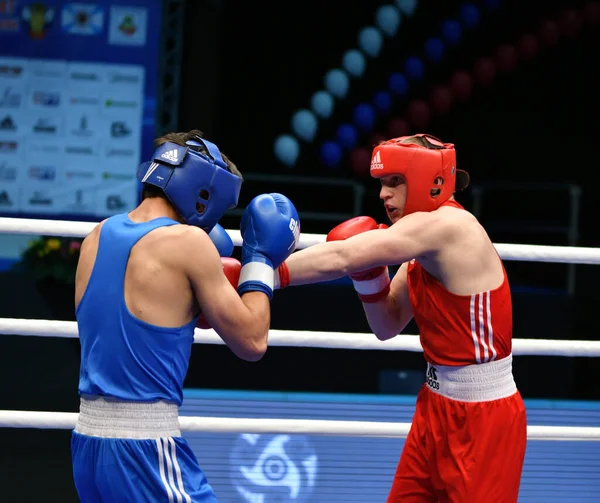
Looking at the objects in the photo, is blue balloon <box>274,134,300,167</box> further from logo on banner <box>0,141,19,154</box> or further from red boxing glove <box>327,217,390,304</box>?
red boxing glove <box>327,217,390,304</box>

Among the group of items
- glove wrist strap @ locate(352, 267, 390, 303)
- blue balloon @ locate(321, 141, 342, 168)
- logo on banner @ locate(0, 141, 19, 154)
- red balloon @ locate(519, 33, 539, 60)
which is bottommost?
glove wrist strap @ locate(352, 267, 390, 303)

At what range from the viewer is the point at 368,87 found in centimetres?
952

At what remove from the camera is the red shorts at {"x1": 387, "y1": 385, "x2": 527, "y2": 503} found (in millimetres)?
2383

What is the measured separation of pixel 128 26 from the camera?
7102 millimetres

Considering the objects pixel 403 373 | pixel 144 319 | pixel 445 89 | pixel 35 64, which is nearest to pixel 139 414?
pixel 144 319

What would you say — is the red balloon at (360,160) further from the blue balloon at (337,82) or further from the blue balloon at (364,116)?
the blue balloon at (337,82)

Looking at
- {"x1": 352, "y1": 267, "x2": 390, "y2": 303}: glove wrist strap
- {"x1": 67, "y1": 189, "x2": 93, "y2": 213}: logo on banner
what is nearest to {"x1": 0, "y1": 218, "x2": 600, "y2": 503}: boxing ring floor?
{"x1": 352, "y1": 267, "x2": 390, "y2": 303}: glove wrist strap

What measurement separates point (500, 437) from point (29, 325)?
1.48 m

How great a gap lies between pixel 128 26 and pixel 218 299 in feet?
18.2

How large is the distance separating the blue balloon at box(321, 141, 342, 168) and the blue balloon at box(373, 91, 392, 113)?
645 millimetres

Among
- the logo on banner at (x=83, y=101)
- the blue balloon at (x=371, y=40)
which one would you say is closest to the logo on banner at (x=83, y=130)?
the logo on banner at (x=83, y=101)

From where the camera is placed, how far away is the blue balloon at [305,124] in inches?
330

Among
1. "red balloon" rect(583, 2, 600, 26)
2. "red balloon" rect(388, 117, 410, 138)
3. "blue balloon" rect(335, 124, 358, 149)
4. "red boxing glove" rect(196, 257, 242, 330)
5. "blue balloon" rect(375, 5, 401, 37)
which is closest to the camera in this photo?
"red boxing glove" rect(196, 257, 242, 330)

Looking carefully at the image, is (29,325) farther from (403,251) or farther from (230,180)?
(403,251)
